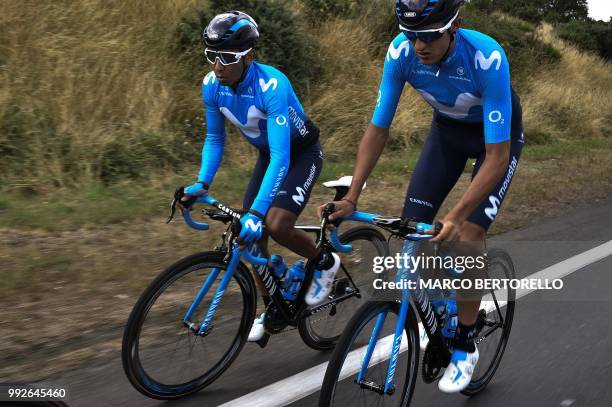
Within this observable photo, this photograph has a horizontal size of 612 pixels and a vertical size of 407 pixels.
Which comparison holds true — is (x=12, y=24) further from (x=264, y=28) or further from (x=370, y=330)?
(x=370, y=330)

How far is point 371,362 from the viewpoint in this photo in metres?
3.03

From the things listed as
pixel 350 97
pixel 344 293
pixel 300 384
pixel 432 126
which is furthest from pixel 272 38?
pixel 300 384

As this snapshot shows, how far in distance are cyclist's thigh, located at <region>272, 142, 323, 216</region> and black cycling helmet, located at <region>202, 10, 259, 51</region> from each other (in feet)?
2.83

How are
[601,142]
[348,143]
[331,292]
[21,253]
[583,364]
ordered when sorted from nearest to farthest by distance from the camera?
[583,364] < [331,292] < [21,253] < [348,143] < [601,142]

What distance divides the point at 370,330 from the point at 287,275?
1.14m

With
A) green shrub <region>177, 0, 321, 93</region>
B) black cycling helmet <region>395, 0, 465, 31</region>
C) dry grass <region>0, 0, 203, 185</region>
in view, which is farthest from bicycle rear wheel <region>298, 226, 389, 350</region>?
green shrub <region>177, 0, 321, 93</region>

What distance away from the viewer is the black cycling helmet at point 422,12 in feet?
9.36

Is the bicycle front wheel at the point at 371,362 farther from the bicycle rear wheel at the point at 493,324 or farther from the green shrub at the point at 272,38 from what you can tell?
the green shrub at the point at 272,38

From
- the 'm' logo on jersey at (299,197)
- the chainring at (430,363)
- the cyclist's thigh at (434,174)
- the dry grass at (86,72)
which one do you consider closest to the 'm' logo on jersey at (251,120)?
the 'm' logo on jersey at (299,197)

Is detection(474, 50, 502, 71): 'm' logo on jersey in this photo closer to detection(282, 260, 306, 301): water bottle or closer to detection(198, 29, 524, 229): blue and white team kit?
detection(198, 29, 524, 229): blue and white team kit

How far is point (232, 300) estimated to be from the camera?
3750 mm

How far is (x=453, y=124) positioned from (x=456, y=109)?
18 cm

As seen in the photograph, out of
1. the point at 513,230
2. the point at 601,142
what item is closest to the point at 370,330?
the point at 513,230

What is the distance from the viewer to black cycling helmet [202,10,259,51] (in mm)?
3588
